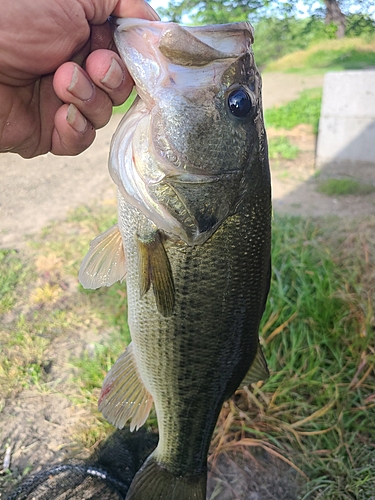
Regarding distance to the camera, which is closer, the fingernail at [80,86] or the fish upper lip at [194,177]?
the fish upper lip at [194,177]

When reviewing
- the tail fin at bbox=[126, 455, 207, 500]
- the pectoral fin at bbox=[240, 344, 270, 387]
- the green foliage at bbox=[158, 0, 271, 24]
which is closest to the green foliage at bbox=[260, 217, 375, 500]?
the tail fin at bbox=[126, 455, 207, 500]

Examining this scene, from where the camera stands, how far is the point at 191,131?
4.18ft

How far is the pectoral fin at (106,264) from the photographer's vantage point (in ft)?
5.20

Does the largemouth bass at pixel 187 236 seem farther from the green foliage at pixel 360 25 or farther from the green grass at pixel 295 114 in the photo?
the green foliage at pixel 360 25

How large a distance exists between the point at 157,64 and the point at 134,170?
0.32 m

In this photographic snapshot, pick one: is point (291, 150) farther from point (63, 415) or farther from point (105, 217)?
point (63, 415)

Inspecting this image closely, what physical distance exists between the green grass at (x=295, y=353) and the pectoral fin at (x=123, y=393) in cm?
86


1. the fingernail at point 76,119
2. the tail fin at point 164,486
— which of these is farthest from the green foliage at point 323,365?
the fingernail at point 76,119

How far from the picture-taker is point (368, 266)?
3.36 meters

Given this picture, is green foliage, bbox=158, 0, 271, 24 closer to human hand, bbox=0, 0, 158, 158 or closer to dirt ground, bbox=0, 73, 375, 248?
dirt ground, bbox=0, 73, 375, 248

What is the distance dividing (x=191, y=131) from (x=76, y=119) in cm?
60

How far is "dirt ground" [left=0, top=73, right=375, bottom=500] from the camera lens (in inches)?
96.9

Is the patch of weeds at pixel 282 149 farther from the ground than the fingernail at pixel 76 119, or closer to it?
closer to it

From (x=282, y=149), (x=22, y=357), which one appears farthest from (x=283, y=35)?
(x=22, y=357)
